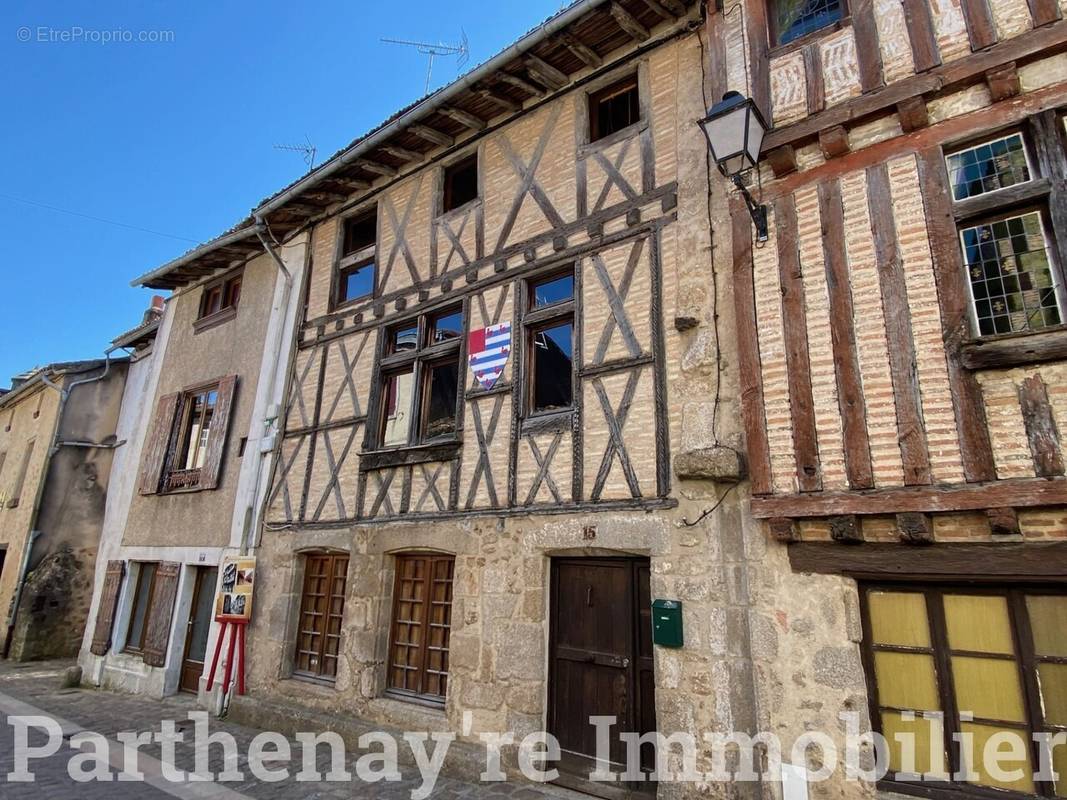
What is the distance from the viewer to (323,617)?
6.63 metres

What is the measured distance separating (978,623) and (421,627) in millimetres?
4455

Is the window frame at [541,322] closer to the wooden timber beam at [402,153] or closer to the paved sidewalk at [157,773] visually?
the wooden timber beam at [402,153]

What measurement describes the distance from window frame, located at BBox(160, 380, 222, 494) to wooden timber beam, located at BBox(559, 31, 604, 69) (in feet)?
21.8

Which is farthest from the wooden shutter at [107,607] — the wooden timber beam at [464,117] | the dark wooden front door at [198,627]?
the wooden timber beam at [464,117]

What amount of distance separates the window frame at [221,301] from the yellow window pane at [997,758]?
32.2 ft

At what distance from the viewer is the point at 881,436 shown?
3443 millimetres

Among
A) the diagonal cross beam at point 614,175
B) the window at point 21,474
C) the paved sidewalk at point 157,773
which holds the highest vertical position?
the diagonal cross beam at point 614,175

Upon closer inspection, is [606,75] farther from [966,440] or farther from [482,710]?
[482,710]

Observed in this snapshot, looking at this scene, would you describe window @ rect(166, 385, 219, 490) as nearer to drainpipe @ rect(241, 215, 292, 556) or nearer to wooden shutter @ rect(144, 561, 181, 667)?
wooden shutter @ rect(144, 561, 181, 667)

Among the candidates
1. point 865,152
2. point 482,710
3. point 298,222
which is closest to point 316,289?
point 298,222

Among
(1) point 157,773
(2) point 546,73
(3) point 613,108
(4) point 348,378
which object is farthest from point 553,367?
(1) point 157,773

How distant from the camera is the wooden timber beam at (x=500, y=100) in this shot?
629 centimetres

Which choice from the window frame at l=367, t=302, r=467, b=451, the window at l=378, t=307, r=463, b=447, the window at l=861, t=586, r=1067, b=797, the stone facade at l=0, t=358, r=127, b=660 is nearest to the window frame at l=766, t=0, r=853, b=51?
the window frame at l=367, t=302, r=467, b=451

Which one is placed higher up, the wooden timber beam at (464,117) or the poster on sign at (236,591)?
the wooden timber beam at (464,117)
